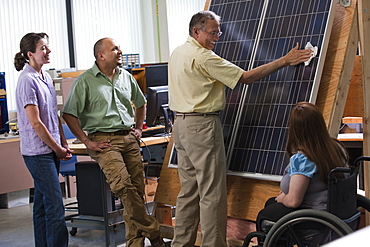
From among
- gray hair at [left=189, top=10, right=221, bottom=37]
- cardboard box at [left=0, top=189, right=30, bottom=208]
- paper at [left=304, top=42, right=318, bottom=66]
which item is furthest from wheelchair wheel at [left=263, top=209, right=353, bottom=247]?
cardboard box at [left=0, top=189, right=30, bottom=208]

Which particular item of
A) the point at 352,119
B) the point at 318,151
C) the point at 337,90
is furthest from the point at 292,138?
the point at 352,119

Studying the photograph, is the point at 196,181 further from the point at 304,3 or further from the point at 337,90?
the point at 304,3

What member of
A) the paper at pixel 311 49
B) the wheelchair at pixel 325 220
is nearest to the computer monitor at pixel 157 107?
the paper at pixel 311 49

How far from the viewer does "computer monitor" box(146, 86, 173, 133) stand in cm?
495

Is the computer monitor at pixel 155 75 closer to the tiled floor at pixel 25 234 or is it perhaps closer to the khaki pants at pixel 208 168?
the tiled floor at pixel 25 234

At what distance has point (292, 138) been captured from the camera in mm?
2648

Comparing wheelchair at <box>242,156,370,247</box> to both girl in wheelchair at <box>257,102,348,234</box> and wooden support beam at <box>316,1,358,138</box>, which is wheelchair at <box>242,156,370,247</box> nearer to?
girl in wheelchair at <box>257,102,348,234</box>

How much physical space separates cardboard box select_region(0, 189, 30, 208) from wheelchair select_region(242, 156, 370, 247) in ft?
15.3

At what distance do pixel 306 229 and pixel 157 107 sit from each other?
2711mm

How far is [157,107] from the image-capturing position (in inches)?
196

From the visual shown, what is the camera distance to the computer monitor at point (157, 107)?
4953mm

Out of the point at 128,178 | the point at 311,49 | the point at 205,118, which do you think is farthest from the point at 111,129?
the point at 311,49

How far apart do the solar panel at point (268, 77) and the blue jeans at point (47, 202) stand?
49.5 inches

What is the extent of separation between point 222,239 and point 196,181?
416 millimetres
